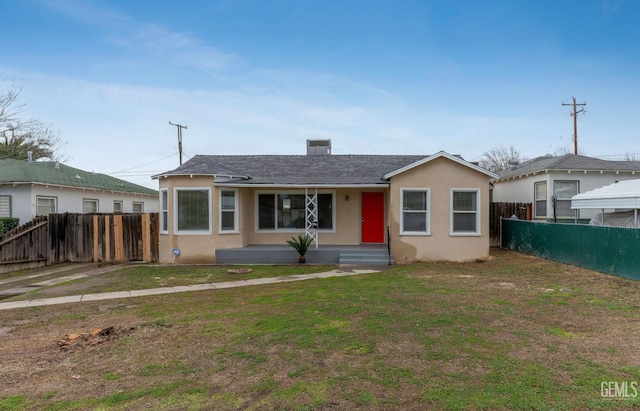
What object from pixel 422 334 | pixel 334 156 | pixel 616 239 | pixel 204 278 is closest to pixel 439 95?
pixel 334 156

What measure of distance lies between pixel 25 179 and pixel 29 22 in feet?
19.3

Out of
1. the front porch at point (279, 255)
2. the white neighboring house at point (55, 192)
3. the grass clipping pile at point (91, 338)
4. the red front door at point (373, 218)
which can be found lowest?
the grass clipping pile at point (91, 338)

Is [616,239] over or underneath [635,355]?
over

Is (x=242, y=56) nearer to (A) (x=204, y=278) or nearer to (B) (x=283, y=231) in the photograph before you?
(B) (x=283, y=231)

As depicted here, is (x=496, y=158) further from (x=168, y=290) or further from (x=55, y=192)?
(x=168, y=290)

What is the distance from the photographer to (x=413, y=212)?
1355 centimetres

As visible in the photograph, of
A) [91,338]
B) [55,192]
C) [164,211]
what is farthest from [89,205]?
[91,338]

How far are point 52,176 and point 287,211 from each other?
→ 10644 millimetres

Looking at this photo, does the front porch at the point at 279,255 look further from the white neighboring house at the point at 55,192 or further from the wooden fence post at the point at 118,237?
the white neighboring house at the point at 55,192

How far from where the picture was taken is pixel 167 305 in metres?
7.57

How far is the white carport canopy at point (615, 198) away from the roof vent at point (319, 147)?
1072cm

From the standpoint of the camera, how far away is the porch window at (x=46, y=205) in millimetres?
15859

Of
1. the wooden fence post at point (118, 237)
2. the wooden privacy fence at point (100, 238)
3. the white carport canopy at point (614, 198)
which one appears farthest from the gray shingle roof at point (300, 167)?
the white carport canopy at point (614, 198)

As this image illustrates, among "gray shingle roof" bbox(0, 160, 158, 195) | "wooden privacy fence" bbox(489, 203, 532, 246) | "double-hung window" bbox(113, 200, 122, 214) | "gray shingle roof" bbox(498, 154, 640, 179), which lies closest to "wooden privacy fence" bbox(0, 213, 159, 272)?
"gray shingle roof" bbox(0, 160, 158, 195)
